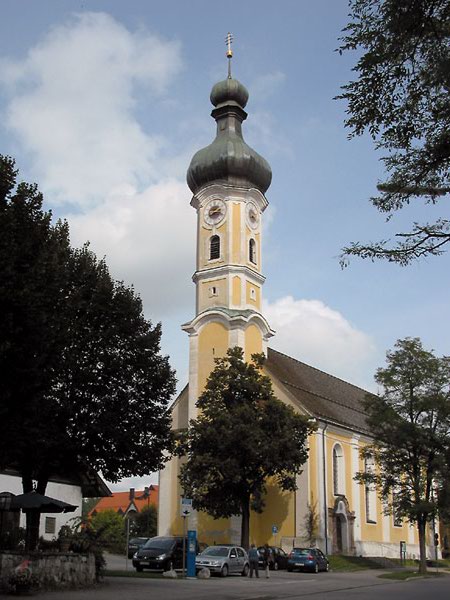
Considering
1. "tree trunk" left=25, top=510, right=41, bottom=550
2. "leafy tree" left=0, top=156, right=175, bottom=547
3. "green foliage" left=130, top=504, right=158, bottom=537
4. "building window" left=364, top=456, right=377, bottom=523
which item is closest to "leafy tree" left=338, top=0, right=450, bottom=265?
"leafy tree" left=0, top=156, right=175, bottom=547

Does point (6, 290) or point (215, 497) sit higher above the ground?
point (6, 290)

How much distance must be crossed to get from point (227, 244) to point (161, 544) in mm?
22903

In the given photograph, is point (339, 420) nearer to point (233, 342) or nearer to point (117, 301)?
point (233, 342)

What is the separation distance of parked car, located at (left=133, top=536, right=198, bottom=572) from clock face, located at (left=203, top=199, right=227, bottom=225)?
24352 millimetres

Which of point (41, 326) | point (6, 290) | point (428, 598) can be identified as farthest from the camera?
point (428, 598)

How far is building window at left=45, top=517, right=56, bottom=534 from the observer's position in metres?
32.2

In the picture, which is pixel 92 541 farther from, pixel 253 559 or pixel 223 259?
pixel 223 259

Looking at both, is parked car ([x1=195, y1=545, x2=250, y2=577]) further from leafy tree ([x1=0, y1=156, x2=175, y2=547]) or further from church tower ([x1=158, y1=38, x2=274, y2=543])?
church tower ([x1=158, y1=38, x2=274, y2=543])

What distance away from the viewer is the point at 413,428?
36938mm

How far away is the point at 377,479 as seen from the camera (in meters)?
38.2

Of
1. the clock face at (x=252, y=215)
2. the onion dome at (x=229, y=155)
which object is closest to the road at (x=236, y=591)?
the clock face at (x=252, y=215)

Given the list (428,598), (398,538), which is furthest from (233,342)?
(428,598)

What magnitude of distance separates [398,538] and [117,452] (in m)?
36.2

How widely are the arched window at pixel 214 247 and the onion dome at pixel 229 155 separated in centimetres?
398
